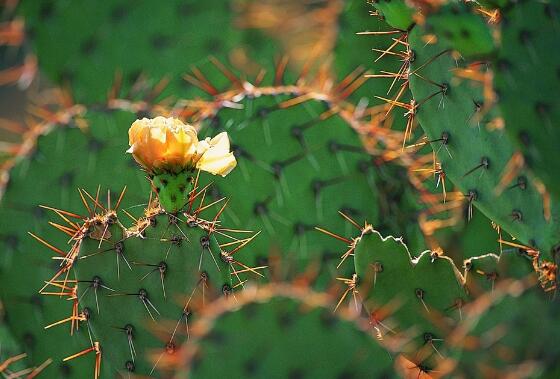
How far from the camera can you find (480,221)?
2129 mm

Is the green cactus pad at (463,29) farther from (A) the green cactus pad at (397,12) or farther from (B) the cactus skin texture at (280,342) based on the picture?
(B) the cactus skin texture at (280,342)

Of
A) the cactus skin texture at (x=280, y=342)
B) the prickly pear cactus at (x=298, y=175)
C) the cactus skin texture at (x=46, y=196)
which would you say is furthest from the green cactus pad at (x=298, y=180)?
the cactus skin texture at (x=280, y=342)

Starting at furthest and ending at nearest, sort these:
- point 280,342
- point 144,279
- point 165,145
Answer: point 144,279, point 165,145, point 280,342

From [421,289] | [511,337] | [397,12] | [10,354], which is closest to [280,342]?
[511,337]

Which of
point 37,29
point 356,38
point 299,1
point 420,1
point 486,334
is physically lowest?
point 299,1

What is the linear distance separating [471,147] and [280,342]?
50 centimetres

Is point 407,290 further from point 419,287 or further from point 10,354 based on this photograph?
point 10,354

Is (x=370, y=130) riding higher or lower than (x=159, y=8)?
higher

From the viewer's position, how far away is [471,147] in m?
1.69

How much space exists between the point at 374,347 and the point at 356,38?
1275 mm

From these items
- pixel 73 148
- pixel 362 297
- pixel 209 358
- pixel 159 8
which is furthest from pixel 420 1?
pixel 159 8

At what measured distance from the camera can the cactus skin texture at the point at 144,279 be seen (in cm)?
161

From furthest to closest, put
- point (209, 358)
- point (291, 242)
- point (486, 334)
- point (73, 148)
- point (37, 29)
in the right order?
point (37, 29) < point (73, 148) < point (291, 242) < point (486, 334) < point (209, 358)

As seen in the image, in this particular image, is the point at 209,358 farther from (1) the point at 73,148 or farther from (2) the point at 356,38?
(2) the point at 356,38
